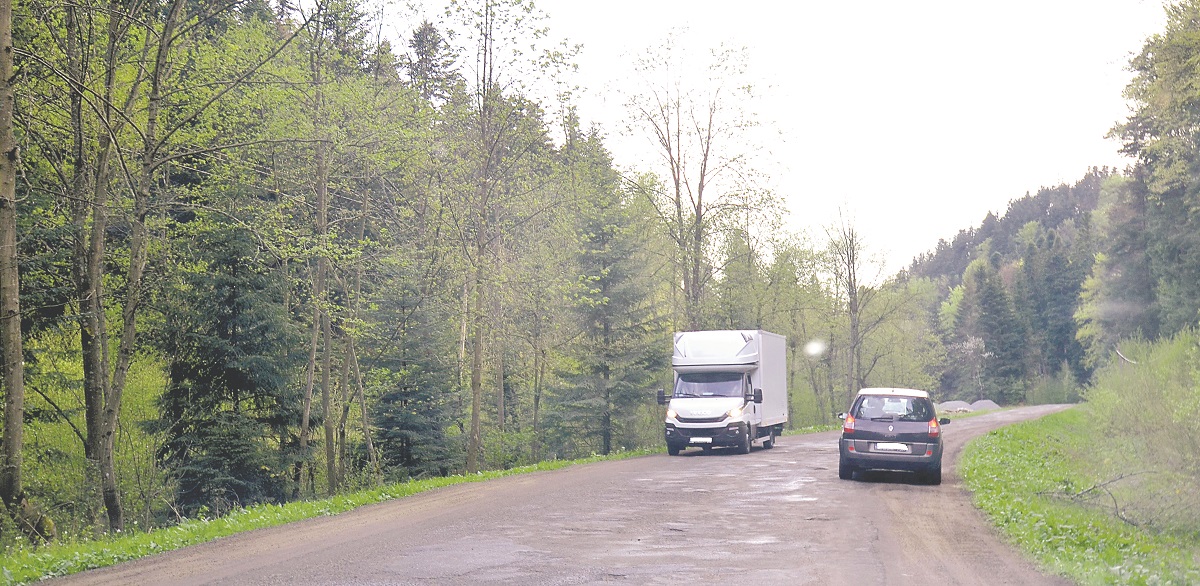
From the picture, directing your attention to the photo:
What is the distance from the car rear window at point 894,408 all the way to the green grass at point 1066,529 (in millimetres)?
1643

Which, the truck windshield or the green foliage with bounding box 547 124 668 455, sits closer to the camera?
the truck windshield

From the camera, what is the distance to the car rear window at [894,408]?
715 inches

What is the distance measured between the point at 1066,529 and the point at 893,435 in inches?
255

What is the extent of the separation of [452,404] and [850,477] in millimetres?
12822

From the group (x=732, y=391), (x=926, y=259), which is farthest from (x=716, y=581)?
(x=926, y=259)

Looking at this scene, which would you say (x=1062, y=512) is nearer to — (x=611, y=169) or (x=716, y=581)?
(x=716, y=581)

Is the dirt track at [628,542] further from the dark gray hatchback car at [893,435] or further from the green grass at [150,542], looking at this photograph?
the dark gray hatchback car at [893,435]

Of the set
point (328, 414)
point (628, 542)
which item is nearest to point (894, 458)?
point (628, 542)

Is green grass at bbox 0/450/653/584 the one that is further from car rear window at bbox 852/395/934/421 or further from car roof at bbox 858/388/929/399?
car roof at bbox 858/388/929/399

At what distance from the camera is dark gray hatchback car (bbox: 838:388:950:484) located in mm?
17891

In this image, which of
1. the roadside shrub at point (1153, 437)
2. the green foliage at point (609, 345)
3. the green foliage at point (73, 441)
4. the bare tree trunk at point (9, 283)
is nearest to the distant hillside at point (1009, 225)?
the roadside shrub at point (1153, 437)

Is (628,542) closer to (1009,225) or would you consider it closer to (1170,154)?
(1170,154)

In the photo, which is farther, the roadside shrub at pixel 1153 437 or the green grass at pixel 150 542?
the roadside shrub at pixel 1153 437

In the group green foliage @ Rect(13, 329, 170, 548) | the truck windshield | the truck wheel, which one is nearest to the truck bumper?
the truck wheel
